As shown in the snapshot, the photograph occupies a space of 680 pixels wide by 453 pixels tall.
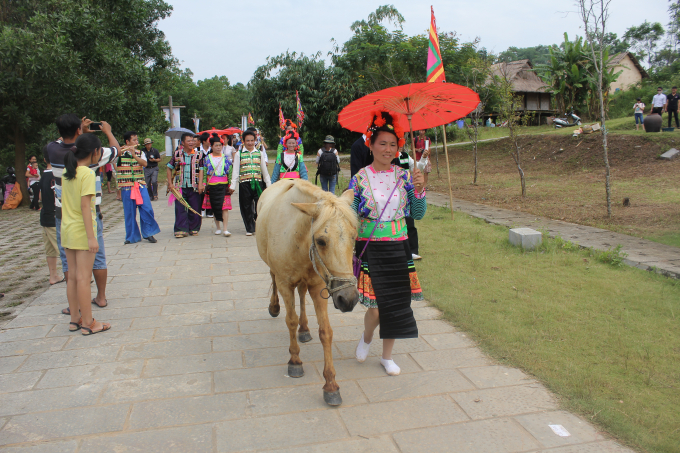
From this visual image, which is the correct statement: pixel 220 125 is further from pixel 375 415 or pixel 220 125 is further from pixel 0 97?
pixel 375 415

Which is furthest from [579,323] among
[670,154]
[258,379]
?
[670,154]

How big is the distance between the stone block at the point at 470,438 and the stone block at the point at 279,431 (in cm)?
43

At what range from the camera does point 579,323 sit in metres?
4.41

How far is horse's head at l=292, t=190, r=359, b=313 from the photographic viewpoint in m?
2.83

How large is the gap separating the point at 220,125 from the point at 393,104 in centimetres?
4811

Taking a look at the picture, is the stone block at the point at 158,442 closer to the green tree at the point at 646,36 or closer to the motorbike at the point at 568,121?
the motorbike at the point at 568,121

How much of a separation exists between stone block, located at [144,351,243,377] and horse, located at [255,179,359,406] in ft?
1.89

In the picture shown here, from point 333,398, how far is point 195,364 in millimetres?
1320

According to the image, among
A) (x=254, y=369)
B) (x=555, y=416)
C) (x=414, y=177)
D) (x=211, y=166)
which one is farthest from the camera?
(x=211, y=166)

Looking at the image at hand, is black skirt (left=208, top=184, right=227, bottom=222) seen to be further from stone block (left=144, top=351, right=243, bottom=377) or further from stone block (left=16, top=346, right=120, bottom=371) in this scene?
stone block (left=144, top=351, right=243, bottom=377)

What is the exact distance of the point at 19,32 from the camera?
1196 centimetres

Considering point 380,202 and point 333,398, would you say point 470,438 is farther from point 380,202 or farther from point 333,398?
point 380,202

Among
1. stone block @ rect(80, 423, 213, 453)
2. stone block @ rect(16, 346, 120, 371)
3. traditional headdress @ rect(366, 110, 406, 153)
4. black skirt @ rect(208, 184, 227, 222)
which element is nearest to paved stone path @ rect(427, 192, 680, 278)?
traditional headdress @ rect(366, 110, 406, 153)

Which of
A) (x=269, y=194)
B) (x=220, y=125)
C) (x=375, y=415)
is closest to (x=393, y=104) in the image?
(x=269, y=194)
